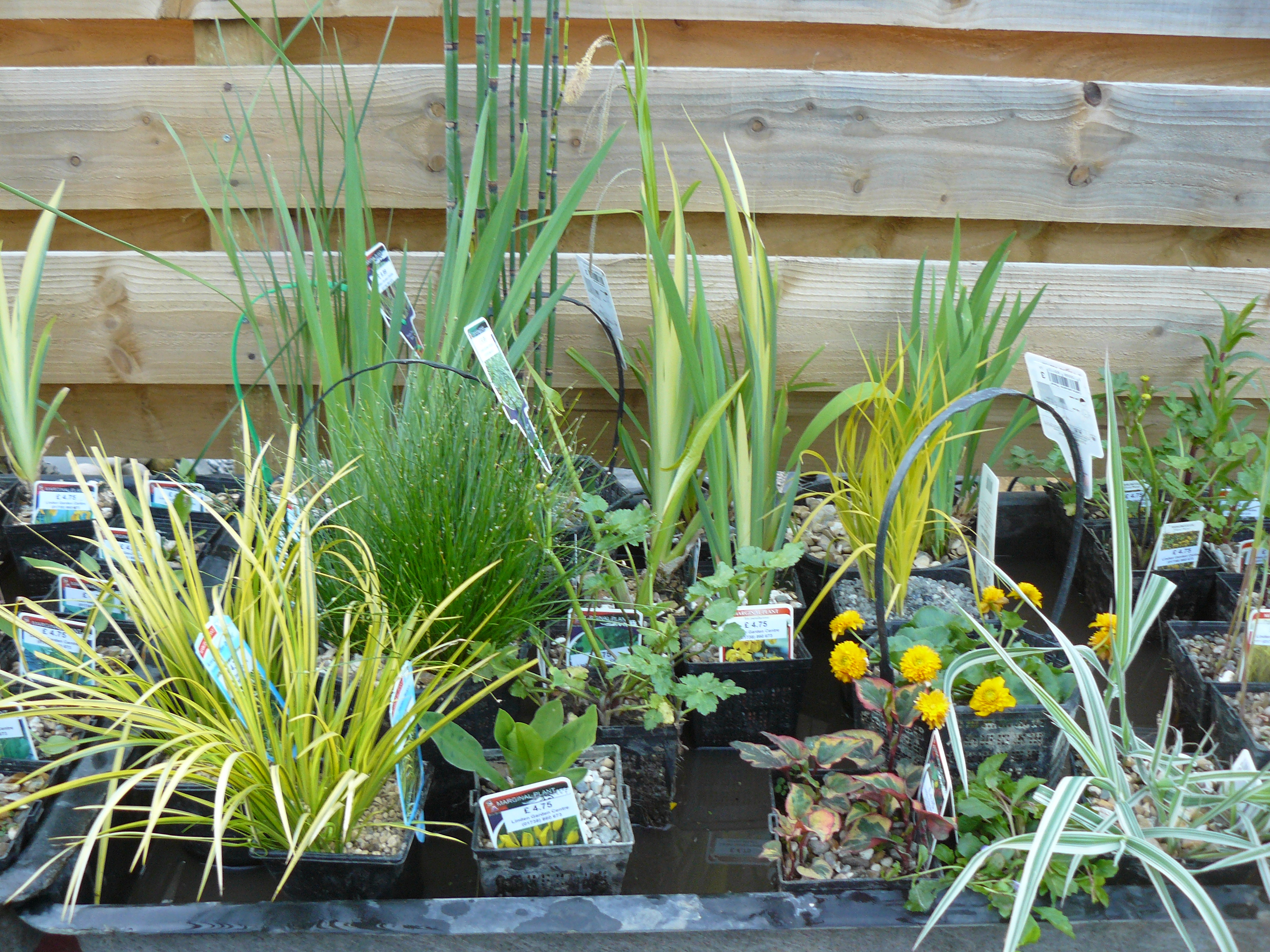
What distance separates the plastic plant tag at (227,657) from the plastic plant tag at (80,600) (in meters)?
Answer: 0.31

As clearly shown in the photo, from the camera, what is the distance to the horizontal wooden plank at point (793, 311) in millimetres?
1739

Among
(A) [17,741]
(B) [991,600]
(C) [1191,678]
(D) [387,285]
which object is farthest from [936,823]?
(D) [387,285]

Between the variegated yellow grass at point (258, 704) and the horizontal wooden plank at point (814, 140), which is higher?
the horizontal wooden plank at point (814, 140)

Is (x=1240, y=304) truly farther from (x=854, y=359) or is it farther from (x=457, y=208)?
(x=457, y=208)

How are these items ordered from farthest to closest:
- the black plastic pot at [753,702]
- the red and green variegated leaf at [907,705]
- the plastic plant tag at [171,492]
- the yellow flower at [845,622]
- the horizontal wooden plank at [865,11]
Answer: the horizontal wooden plank at [865,11]
the plastic plant tag at [171,492]
the black plastic pot at [753,702]
the yellow flower at [845,622]
the red and green variegated leaf at [907,705]

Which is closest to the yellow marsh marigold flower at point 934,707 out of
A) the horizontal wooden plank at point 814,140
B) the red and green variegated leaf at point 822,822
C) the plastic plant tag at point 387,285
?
the red and green variegated leaf at point 822,822

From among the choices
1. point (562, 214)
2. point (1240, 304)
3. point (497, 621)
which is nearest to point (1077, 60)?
point (1240, 304)

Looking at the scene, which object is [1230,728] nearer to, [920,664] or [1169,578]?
[1169,578]

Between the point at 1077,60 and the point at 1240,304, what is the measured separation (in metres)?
0.58

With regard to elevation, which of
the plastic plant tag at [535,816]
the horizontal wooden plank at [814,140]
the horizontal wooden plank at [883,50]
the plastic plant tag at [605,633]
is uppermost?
the horizontal wooden plank at [883,50]

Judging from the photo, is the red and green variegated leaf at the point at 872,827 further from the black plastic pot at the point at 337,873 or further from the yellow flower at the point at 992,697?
the black plastic pot at the point at 337,873

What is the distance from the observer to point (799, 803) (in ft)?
3.02

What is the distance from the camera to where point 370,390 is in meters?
1.25

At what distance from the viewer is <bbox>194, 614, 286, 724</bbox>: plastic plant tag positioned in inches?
33.3
